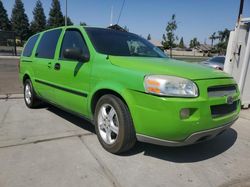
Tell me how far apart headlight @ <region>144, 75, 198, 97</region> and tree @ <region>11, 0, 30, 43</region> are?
81.7 metres

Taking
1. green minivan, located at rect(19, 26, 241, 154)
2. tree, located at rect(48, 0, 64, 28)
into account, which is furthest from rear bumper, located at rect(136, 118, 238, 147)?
tree, located at rect(48, 0, 64, 28)

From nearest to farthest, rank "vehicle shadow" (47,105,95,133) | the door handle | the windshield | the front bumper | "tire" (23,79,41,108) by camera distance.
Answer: the front bumper < the windshield < the door handle < "vehicle shadow" (47,105,95,133) < "tire" (23,79,41,108)

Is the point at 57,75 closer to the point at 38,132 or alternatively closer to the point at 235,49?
the point at 38,132

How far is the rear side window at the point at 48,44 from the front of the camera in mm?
4566

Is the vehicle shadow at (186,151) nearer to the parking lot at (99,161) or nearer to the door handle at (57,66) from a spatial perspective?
the parking lot at (99,161)

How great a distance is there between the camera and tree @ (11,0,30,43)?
3024 inches

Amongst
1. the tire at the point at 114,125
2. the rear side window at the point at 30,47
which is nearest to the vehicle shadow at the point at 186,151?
the tire at the point at 114,125

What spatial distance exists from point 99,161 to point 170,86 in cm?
133

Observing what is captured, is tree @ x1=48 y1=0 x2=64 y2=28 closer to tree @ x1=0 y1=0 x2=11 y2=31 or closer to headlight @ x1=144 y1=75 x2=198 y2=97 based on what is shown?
tree @ x1=0 y1=0 x2=11 y2=31

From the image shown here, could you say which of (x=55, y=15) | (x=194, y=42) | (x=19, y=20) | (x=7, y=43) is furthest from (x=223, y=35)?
(x=7, y=43)

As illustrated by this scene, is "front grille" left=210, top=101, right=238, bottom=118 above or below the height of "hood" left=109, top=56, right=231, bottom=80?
below

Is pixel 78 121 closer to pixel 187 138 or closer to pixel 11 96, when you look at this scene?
pixel 187 138

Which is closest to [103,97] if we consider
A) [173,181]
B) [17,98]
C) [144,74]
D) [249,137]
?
[144,74]

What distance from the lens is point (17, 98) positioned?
6.63m
